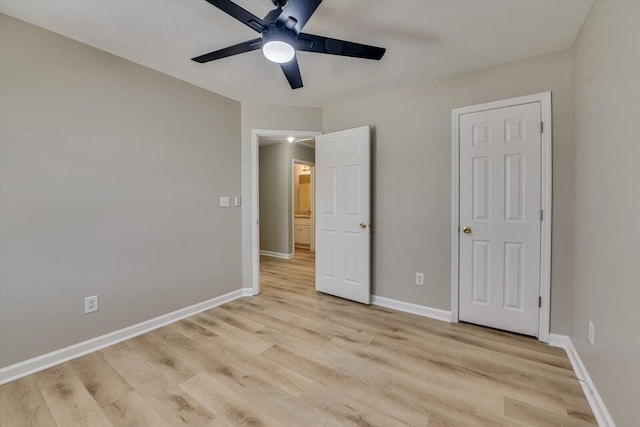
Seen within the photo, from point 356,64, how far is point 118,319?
9.88 feet

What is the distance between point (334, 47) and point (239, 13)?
572 mm

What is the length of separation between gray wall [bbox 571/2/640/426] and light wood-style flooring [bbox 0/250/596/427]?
38 cm

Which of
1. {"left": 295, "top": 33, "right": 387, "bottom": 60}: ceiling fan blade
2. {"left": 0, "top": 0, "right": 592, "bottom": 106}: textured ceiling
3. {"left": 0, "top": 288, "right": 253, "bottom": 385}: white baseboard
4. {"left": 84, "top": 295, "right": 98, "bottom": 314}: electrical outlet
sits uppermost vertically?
{"left": 0, "top": 0, "right": 592, "bottom": 106}: textured ceiling

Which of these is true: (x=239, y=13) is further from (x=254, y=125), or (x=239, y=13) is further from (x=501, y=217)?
(x=501, y=217)

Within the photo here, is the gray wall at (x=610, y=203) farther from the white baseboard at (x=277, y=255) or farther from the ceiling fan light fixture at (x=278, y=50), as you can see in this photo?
the white baseboard at (x=277, y=255)

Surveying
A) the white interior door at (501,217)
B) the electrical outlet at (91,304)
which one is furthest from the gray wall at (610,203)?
the electrical outlet at (91,304)

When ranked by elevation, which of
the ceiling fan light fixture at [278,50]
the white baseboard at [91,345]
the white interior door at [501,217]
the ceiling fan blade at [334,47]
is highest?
the ceiling fan blade at [334,47]

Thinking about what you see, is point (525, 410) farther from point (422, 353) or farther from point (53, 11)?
point (53, 11)

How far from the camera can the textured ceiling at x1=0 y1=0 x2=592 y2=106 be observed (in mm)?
1726

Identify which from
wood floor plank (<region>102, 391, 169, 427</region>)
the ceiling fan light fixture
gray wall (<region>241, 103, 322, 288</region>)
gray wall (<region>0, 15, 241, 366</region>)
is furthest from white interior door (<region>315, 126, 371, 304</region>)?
wood floor plank (<region>102, 391, 169, 427</region>)

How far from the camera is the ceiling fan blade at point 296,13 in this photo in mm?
1310

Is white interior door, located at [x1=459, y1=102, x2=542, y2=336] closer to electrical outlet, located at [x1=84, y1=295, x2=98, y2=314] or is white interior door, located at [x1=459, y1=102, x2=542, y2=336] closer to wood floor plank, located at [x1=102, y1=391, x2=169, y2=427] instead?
wood floor plank, located at [x1=102, y1=391, x2=169, y2=427]

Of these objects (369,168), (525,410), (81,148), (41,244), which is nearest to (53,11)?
(81,148)

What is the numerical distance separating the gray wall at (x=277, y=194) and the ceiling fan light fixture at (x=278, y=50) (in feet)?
13.2
